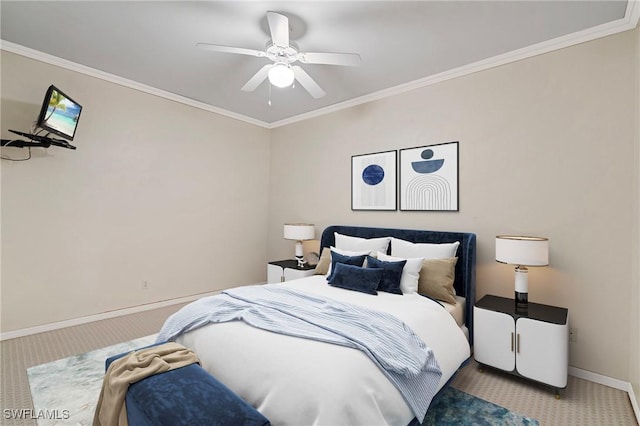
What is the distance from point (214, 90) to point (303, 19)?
6.70ft

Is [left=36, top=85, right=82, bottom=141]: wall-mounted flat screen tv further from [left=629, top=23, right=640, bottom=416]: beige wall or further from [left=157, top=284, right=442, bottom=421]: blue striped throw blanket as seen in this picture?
[left=629, top=23, right=640, bottom=416]: beige wall

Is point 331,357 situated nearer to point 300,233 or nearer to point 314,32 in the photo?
point 314,32

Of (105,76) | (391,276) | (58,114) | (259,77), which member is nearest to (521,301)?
(391,276)

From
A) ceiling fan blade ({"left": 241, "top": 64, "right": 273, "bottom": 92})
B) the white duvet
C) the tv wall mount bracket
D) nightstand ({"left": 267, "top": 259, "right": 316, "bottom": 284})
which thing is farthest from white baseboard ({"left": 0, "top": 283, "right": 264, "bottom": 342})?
ceiling fan blade ({"left": 241, "top": 64, "right": 273, "bottom": 92})

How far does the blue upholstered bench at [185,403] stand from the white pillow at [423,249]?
2.37 meters

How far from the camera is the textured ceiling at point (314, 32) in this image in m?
2.51

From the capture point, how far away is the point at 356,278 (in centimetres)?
307

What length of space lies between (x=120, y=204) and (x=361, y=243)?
310cm

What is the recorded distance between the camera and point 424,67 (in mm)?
3469

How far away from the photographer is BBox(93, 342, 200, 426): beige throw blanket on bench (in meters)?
1.62

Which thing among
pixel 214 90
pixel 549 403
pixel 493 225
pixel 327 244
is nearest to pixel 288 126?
pixel 214 90

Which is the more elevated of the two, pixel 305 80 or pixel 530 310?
pixel 305 80

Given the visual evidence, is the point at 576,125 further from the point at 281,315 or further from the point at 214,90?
the point at 214,90

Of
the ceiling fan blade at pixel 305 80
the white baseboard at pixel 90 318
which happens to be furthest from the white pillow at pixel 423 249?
the white baseboard at pixel 90 318
